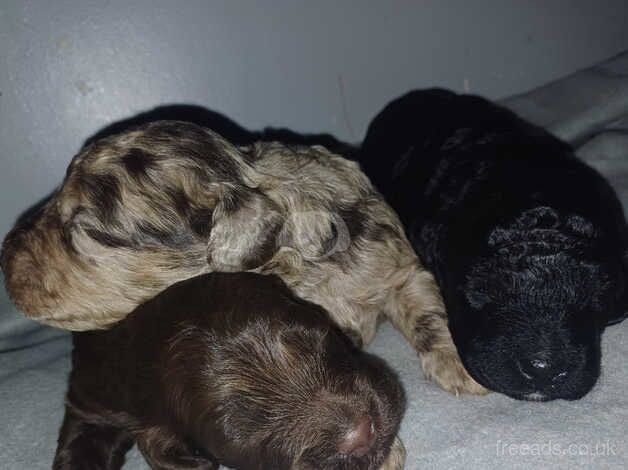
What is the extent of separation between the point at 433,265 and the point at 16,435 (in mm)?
2137

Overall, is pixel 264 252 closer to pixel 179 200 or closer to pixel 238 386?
pixel 179 200

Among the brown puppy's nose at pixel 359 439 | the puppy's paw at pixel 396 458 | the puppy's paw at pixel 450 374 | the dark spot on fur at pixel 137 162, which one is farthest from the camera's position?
the puppy's paw at pixel 450 374

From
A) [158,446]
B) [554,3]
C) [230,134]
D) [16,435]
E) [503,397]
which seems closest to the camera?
[158,446]

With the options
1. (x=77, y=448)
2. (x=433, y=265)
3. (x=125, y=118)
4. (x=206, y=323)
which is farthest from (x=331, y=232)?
(x=125, y=118)

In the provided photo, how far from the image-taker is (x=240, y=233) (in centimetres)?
297

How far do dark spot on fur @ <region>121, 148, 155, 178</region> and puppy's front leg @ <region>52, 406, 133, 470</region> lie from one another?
3.42 ft

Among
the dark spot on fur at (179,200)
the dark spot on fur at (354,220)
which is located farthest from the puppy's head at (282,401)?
the dark spot on fur at (354,220)

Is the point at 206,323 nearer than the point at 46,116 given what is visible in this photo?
Yes

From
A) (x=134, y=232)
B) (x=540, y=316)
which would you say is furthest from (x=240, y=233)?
(x=540, y=316)

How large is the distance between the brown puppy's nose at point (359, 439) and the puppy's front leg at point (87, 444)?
1065mm

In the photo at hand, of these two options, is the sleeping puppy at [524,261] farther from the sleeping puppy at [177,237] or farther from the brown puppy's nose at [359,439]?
the brown puppy's nose at [359,439]

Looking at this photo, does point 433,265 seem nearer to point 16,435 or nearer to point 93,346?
point 93,346

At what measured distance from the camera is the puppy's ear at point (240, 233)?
9.69 feet

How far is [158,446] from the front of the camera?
280 cm
